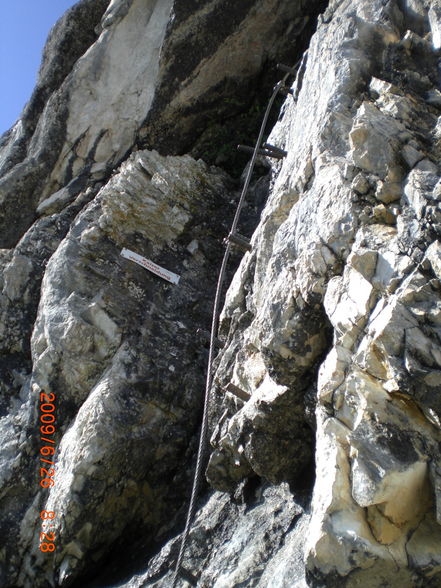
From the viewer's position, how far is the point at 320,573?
10.4 feet

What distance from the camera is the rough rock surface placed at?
3277mm

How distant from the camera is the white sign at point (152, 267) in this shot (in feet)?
23.6

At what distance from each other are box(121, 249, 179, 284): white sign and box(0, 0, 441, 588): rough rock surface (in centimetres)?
12

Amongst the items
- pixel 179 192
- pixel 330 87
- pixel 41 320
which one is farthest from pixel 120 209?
pixel 330 87

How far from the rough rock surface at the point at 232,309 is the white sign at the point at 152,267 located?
12 centimetres

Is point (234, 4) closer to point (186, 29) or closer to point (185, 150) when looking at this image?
point (186, 29)

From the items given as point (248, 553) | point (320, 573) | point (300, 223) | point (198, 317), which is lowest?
point (248, 553)

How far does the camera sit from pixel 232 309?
5.74 meters

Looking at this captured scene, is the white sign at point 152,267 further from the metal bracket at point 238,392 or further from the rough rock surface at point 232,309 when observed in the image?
the metal bracket at point 238,392

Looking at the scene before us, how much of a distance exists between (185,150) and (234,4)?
8.07ft
